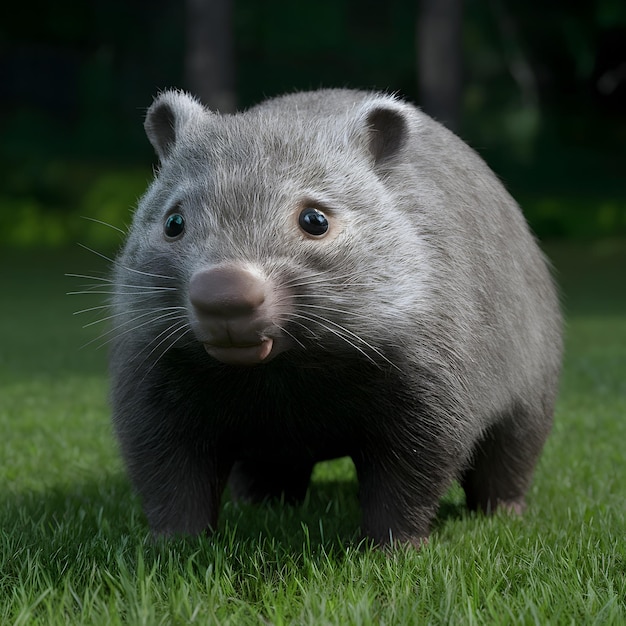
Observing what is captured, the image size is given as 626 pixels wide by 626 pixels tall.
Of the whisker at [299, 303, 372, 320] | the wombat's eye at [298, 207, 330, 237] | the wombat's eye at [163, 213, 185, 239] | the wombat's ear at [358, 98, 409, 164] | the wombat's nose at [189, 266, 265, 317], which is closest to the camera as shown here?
the wombat's nose at [189, 266, 265, 317]

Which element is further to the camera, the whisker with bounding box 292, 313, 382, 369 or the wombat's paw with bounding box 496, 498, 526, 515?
the wombat's paw with bounding box 496, 498, 526, 515

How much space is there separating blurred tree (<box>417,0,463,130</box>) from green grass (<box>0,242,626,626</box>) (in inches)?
417

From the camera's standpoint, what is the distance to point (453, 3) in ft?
52.4

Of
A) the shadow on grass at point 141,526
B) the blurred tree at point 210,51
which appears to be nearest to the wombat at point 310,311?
the shadow on grass at point 141,526

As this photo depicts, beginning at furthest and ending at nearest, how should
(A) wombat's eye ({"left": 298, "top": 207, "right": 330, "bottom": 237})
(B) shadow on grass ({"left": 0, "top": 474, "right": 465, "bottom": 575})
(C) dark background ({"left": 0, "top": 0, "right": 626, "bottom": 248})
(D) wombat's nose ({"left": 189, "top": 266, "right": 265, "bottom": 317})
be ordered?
(C) dark background ({"left": 0, "top": 0, "right": 626, "bottom": 248}) < (B) shadow on grass ({"left": 0, "top": 474, "right": 465, "bottom": 575}) < (A) wombat's eye ({"left": 298, "top": 207, "right": 330, "bottom": 237}) < (D) wombat's nose ({"left": 189, "top": 266, "right": 265, "bottom": 317})

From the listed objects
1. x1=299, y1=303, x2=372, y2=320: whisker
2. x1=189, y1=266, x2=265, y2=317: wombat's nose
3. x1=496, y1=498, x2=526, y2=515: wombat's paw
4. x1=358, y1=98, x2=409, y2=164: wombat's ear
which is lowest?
x1=496, y1=498, x2=526, y2=515: wombat's paw

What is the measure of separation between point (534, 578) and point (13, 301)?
1270cm

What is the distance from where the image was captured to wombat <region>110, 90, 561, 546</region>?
3.02m

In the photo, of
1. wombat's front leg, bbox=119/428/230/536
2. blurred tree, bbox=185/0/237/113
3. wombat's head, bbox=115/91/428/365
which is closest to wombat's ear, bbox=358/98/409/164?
wombat's head, bbox=115/91/428/365

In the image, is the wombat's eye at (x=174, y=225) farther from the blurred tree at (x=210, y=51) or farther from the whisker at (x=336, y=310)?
the blurred tree at (x=210, y=51)

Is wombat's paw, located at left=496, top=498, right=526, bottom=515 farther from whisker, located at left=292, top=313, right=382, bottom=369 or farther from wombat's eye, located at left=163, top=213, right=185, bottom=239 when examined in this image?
wombat's eye, located at left=163, top=213, right=185, bottom=239

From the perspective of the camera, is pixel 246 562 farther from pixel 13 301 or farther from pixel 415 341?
pixel 13 301

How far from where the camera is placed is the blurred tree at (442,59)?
16.1 meters

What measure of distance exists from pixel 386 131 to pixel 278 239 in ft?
2.56
